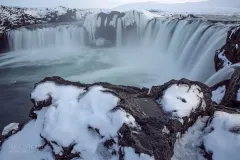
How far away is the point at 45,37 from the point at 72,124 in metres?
21.8

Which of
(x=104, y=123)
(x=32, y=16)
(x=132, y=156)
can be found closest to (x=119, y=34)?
(x=32, y=16)

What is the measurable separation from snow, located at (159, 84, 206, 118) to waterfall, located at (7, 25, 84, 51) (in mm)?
21309

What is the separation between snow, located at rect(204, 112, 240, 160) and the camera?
2631 mm

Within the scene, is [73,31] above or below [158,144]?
below

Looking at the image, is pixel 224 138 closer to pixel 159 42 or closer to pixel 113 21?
pixel 159 42

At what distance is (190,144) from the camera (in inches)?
115

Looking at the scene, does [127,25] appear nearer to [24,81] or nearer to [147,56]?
[147,56]

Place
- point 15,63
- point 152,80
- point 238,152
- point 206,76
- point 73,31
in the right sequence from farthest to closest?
point 73,31 < point 15,63 < point 152,80 < point 206,76 < point 238,152

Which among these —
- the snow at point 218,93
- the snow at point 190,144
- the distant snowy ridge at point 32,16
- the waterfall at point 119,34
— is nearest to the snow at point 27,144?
the snow at point 190,144

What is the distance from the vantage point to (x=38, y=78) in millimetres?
14148

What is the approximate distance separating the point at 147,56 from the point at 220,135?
15.7 metres

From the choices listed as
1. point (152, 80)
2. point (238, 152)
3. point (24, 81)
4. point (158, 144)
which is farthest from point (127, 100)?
point (24, 81)

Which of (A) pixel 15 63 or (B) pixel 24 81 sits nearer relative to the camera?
(B) pixel 24 81

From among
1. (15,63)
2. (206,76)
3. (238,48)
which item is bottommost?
(15,63)
